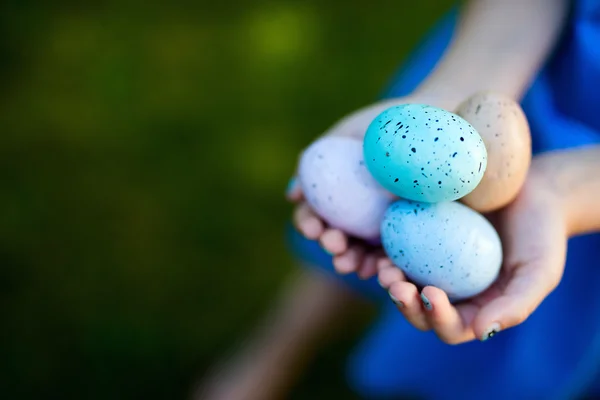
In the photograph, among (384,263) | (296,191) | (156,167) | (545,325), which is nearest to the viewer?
(384,263)

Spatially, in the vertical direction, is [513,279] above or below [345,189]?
below

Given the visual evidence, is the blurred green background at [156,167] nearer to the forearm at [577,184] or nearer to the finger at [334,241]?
the finger at [334,241]

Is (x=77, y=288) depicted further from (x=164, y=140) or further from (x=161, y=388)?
(x=164, y=140)

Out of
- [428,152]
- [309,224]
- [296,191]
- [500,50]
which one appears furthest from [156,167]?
[428,152]

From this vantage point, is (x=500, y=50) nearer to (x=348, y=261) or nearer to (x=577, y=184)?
(x=577, y=184)

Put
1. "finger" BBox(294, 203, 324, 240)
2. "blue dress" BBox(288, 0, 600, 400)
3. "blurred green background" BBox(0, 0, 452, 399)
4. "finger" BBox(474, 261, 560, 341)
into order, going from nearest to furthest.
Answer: "finger" BBox(474, 261, 560, 341)
"finger" BBox(294, 203, 324, 240)
"blue dress" BBox(288, 0, 600, 400)
"blurred green background" BBox(0, 0, 452, 399)

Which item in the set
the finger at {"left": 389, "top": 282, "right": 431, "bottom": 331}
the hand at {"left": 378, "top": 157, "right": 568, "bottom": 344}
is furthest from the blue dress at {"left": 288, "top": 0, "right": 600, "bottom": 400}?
the finger at {"left": 389, "top": 282, "right": 431, "bottom": 331}

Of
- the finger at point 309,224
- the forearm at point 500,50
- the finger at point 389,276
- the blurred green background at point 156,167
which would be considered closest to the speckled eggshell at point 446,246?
the finger at point 389,276

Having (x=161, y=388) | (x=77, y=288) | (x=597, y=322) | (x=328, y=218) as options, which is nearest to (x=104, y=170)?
(x=77, y=288)

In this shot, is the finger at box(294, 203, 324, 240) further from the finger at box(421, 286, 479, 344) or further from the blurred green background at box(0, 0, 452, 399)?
the blurred green background at box(0, 0, 452, 399)
